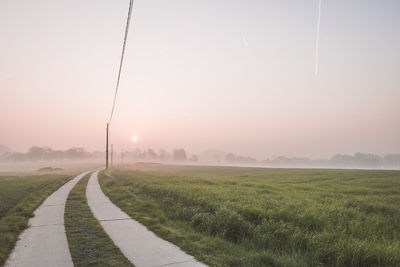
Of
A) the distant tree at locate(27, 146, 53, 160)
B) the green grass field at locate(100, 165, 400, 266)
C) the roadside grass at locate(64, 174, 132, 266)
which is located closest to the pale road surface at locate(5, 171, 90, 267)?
the roadside grass at locate(64, 174, 132, 266)

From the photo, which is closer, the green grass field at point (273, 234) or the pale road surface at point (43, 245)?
the pale road surface at point (43, 245)

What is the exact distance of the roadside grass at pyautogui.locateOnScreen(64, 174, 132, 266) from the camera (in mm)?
5492

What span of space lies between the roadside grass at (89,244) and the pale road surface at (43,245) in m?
0.19

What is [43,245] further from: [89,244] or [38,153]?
[38,153]

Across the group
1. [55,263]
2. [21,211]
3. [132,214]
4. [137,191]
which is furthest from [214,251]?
[137,191]

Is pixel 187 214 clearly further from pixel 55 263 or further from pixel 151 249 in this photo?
pixel 55 263

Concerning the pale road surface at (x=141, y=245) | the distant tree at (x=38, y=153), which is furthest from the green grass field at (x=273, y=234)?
the distant tree at (x=38, y=153)

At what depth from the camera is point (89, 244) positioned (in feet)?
22.0

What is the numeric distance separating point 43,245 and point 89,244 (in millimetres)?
1244

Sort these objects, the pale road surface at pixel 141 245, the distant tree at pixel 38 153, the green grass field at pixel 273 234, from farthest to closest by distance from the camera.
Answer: the distant tree at pixel 38 153 → the green grass field at pixel 273 234 → the pale road surface at pixel 141 245

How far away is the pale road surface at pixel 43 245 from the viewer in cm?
550

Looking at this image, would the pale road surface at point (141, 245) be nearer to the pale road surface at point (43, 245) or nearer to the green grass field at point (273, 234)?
the green grass field at point (273, 234)

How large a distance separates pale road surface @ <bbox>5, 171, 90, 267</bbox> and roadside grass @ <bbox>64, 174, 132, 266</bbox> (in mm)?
193

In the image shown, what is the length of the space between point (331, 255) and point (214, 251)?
290 cm
